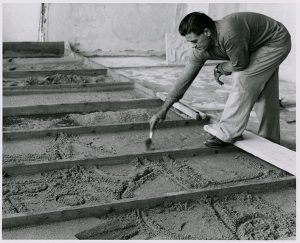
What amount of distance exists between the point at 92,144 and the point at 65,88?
6.57 ft

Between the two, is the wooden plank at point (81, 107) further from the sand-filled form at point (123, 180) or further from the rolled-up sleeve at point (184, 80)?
the sand-filled form at point (123, 180)

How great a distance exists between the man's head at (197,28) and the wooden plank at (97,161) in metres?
0.94

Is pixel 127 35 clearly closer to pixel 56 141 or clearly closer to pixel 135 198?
pixel 56 141

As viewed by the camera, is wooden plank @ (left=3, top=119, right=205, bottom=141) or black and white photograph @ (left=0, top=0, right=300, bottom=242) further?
wooden plank @ (left=3, top=119, right=205, bottom=141)

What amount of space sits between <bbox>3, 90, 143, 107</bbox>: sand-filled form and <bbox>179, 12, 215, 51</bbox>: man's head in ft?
7.43

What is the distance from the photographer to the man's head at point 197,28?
3.13 metres

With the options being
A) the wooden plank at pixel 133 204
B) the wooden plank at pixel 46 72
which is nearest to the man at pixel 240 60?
the wooden plank at pixel 133 204

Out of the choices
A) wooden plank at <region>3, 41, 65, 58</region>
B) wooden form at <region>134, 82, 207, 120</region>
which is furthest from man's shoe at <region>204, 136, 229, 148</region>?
wooden plank at <region>3, 41, 65, 58</region>

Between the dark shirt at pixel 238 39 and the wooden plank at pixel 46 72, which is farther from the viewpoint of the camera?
the wooden plank at pixel 46 72

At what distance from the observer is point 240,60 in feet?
11.0

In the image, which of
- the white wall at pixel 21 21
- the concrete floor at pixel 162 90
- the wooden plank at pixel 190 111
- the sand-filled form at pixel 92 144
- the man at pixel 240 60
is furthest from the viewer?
the white wall at pixel 21 21

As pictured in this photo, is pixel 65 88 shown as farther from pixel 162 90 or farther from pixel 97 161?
pixel 97 161

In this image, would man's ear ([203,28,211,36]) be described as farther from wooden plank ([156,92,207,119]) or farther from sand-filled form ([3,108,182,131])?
sand-filled form ([3,108,182,131])

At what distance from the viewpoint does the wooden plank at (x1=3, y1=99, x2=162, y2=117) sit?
4.55m
